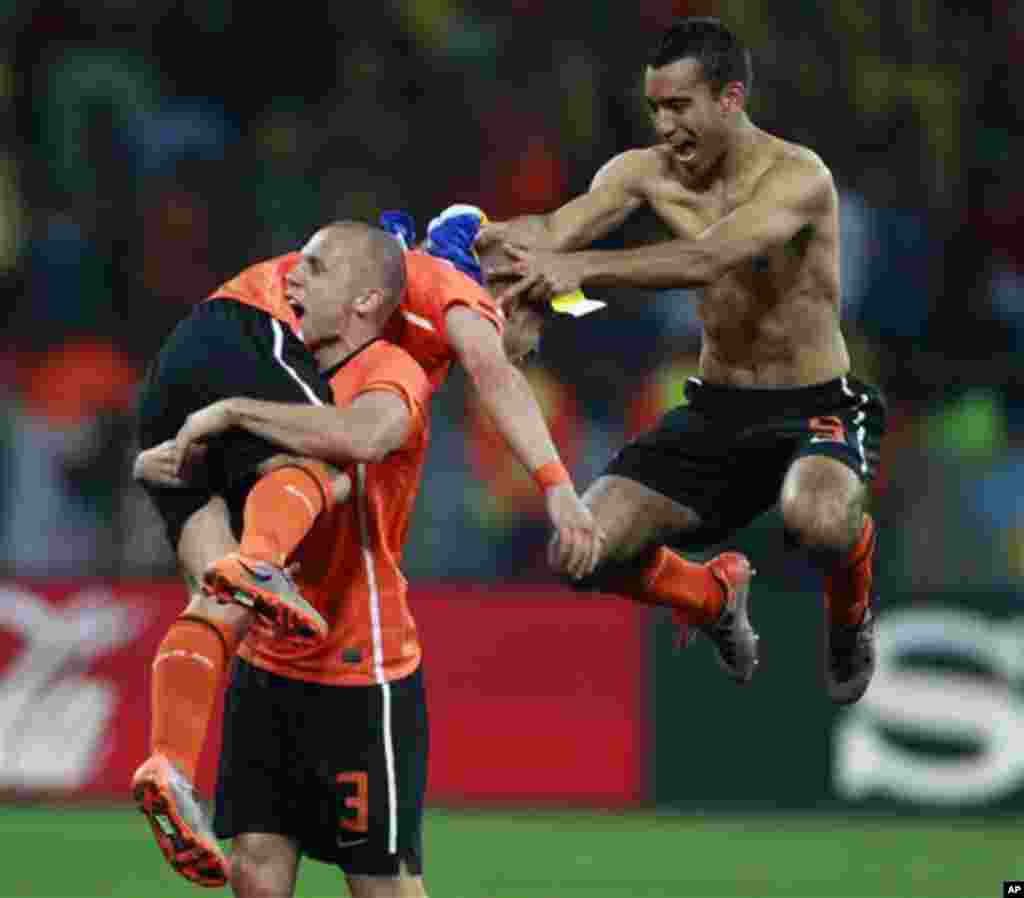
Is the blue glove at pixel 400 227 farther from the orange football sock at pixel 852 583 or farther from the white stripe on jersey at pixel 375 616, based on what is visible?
the orange football sock at pixel 852 583

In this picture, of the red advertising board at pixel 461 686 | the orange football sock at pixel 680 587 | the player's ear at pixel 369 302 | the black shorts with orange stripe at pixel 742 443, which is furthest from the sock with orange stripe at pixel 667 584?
the red advertising board at pixel 461 686

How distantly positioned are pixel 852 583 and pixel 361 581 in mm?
2333

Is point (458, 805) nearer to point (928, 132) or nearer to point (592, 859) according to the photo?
point (592, 859)

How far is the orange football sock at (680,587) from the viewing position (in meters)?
8.12

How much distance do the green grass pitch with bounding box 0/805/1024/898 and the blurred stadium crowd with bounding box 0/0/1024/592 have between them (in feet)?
3.74

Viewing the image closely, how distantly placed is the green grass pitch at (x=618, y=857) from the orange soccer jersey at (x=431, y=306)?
11.8 ft

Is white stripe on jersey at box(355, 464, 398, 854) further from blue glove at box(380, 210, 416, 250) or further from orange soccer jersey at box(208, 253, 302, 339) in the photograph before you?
blue glove at box(380, 210, 416, 250)

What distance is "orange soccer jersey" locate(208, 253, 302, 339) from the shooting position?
21.0 ft

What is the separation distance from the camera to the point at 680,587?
8.12 metres

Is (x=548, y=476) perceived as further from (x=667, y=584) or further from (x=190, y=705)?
(x=667, y=584)

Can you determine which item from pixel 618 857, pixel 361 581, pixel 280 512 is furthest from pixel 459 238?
pixel 618 857

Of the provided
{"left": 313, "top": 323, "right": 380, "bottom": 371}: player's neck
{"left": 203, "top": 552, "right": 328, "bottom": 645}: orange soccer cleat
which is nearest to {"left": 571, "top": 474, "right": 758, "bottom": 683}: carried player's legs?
{"left": 313, "top": 323, "right": 380, "bottom": 371}: player's neck

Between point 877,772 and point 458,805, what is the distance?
1.95 m

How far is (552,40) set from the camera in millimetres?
14172
